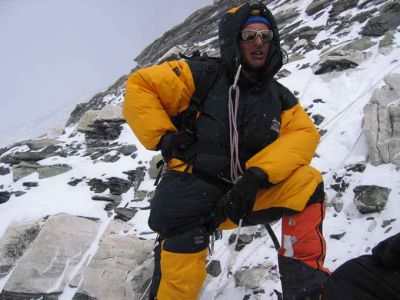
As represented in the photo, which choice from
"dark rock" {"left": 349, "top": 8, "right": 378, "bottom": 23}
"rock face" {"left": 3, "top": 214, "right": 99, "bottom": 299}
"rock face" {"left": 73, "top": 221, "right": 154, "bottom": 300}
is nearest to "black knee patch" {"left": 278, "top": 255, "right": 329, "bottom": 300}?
"rock face" {"left": 73, "top": 221, "right": 154, "bottom": 300}

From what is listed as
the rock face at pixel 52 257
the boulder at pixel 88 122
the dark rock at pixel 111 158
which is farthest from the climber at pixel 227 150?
the boulder at pixel 88 122

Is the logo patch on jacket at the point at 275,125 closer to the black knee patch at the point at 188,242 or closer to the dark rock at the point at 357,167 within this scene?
the black knee patch at the point at 188,242

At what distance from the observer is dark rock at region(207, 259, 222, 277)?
3.97 meters

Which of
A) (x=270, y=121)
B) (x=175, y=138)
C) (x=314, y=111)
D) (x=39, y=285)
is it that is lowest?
(x=314, y=111)

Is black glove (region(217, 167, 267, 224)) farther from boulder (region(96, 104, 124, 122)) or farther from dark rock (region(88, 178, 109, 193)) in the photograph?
boulder (region(96, 104, 124, 122))

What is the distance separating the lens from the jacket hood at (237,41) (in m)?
3.23

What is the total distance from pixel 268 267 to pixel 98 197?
334 cm

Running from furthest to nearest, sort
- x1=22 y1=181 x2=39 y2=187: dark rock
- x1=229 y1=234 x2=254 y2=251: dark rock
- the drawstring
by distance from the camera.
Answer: x1=22 y1=181 x2=39 y2=187: dark rock, x1=229 y1=234 x2=254 y2=251: dark rock, the drawstring

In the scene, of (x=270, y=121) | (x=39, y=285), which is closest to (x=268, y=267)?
(x=270, y=121)

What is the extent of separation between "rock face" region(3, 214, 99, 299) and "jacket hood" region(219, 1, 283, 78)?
3.10 meters

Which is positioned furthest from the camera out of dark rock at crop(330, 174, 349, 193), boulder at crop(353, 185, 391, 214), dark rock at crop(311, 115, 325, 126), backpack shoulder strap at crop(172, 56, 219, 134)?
dark rock at crop(311, 115, 325, 126)

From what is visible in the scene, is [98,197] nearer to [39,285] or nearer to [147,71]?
[39,285]

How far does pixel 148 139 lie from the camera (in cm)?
317

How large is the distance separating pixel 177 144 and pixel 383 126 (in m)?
3.03
